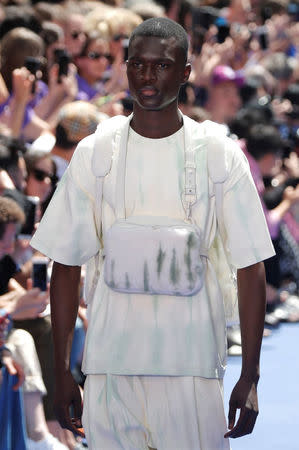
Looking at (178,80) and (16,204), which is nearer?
(178,80)

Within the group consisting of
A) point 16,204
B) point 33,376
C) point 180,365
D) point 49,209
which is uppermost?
point 49,209

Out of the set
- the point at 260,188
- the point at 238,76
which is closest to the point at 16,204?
the point at 260,188

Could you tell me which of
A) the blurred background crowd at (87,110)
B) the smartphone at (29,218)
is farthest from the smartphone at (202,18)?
the smartphone at (29,218)

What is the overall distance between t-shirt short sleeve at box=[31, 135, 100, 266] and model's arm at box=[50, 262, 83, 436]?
0.05 meters

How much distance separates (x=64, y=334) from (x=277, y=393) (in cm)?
389

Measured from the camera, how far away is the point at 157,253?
2992 millimetres

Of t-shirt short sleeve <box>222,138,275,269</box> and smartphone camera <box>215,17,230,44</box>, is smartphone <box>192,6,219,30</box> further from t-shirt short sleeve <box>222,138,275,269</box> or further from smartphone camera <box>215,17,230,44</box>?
t-shirt short sleeve <box>222,138,275,269</box>

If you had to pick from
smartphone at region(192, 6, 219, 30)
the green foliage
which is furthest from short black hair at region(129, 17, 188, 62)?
smartphone at region(192, 6, 219, 30)

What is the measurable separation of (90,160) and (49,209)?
0.63 ft

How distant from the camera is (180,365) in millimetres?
2977

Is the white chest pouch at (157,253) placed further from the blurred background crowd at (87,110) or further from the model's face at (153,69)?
the blurred background crowd at (87,110)

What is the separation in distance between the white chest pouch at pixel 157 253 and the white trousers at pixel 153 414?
25 centimetres

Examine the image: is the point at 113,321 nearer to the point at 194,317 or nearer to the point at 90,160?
the point at 194,317

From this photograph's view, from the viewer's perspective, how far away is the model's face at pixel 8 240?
4910 mm
